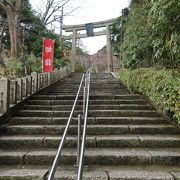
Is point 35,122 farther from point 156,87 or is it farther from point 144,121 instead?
point 156,87

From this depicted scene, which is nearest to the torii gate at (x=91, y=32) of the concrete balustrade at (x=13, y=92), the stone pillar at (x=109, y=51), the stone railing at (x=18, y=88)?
the stone pillar at (x=109, y=51)

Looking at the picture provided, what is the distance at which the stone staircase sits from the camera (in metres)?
3.60

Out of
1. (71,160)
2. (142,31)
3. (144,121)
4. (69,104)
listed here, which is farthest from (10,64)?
(71,160)

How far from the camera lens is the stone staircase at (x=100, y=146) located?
3604 millimetres

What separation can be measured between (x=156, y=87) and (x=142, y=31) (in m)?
3.27

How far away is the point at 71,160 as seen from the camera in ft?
13.0

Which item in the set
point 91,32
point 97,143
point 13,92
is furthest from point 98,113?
point 91,32

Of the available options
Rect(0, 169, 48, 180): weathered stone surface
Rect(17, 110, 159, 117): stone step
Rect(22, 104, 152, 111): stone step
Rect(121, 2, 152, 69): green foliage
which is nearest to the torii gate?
Rect(121, 2, 152, 69): green foliage

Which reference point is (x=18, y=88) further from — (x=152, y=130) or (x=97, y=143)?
(x=152, y=130)

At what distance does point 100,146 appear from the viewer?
4480 mm

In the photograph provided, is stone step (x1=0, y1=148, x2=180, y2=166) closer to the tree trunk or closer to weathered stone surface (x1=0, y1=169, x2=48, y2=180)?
weathered stone surface (x1=0, y1=169, x2=48, y2=180)

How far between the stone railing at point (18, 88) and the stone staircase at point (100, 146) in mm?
364

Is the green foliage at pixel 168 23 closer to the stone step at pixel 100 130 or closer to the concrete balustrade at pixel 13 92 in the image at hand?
the stone step at pixel 100 130

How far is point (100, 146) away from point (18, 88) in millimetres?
2807
